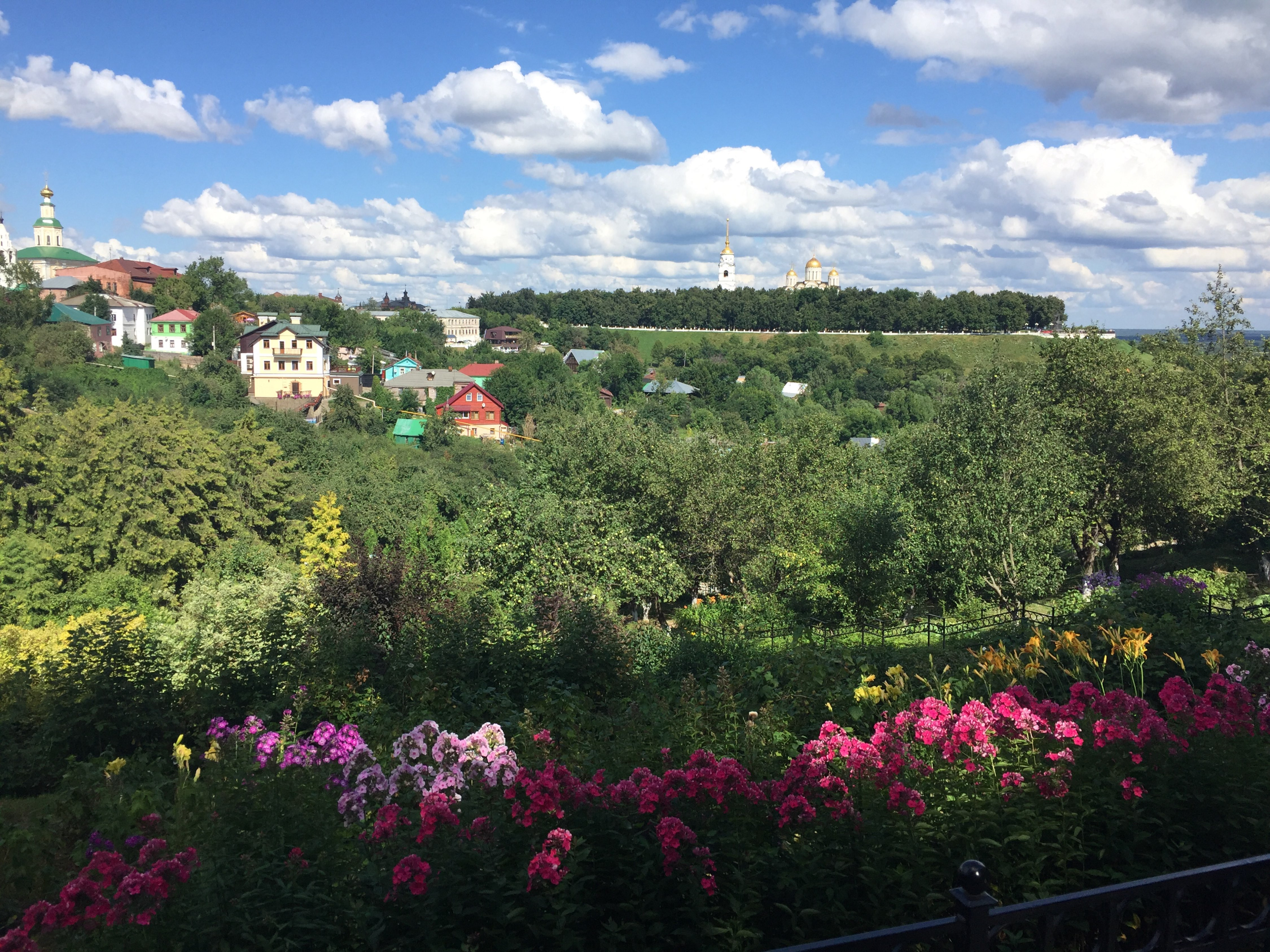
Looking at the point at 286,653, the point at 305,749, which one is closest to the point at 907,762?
the point at 305,749

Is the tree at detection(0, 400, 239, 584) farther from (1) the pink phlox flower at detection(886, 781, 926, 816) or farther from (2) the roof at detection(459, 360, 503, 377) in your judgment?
(2) the roof at detection(459, 360, 503, 377)

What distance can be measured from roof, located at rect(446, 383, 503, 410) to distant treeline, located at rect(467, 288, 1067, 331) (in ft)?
201

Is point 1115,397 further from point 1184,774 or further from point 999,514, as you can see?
point 1184,774

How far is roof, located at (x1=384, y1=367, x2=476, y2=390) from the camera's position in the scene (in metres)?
80.0

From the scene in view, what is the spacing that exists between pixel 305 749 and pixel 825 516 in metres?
16.6

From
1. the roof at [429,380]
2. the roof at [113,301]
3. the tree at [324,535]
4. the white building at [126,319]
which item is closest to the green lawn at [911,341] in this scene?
the roof at [429,380]

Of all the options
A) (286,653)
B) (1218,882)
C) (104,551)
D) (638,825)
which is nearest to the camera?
(1218,882)

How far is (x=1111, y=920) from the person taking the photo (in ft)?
8.40

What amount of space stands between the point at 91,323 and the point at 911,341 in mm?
93924

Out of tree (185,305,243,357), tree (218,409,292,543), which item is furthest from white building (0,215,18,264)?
tree (218,409,292,543)

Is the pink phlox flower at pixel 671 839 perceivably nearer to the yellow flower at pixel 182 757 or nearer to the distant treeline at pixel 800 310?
the yellow flower at pixel 182 757

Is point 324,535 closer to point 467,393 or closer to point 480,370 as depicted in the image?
point 467,393

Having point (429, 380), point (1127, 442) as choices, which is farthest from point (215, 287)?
point (1127, 442)

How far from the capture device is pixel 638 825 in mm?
3283
